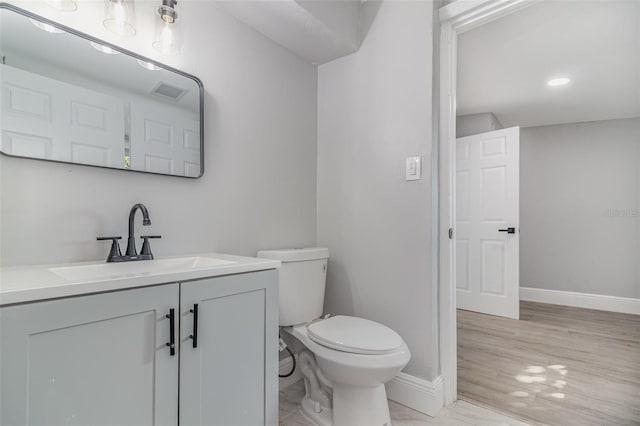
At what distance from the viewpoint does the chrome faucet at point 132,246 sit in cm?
118

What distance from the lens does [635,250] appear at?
3.49 meters

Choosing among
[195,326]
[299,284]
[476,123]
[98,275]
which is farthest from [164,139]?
[476,123]

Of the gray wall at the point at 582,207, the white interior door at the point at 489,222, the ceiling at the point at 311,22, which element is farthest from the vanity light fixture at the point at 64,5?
the gray wall at the point at 582,207

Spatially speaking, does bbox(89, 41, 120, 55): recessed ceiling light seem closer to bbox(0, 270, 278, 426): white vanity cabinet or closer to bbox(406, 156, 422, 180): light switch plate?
bbox(0, 270, 278, 426): white vanity cabinet

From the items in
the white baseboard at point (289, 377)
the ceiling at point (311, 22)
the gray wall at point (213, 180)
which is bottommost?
the white baseboard at point (289, 377)

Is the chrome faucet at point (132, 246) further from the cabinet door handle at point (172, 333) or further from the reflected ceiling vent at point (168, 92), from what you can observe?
the reflected ceiling vent at point (168, 92)

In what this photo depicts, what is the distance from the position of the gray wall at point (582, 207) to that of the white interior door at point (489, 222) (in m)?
1.18

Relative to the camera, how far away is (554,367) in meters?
2.15

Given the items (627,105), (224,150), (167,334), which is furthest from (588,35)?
(167,334)

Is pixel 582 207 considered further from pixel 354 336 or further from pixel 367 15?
pixel 354 336

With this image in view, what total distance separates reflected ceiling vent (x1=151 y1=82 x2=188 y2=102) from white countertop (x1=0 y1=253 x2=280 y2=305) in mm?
701

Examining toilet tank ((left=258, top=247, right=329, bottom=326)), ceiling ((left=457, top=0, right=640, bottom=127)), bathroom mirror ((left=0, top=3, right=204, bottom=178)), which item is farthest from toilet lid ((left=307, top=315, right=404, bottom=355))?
ceiling ((left=457, top=0, right=640, bottom=127))

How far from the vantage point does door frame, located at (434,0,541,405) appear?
169cm

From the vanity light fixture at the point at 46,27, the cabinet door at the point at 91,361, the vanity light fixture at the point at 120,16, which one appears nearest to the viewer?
the cabinet door at the point at 91,361
